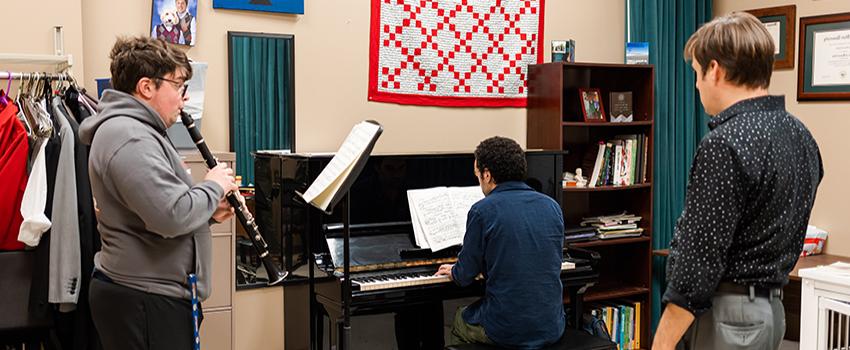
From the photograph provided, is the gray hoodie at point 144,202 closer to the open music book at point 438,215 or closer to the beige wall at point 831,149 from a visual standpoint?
the open music book at point 438,215

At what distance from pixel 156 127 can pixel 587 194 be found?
2.80 metres

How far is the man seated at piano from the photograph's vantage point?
2.82 meters

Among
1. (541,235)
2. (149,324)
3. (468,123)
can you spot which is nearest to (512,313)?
(541,235)

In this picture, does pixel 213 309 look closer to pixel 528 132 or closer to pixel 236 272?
pixel 236 272

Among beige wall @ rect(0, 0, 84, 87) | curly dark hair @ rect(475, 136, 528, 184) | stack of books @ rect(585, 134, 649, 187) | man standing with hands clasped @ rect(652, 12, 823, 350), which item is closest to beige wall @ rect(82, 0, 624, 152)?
beige wall @ rect(0, 0, 84, 87)

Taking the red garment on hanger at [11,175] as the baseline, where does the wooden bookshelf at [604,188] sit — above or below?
below

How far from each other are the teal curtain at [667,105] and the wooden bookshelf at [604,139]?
155mm

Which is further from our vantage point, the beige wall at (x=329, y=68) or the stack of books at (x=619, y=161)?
the stack of books at (x=619, y=161)

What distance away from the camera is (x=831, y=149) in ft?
14.1

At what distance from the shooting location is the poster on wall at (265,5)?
11.4ft

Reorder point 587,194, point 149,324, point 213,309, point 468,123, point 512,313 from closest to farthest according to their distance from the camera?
point 149,324 → point 512,313 → point 213,309 → point 468,123 → point 587,194

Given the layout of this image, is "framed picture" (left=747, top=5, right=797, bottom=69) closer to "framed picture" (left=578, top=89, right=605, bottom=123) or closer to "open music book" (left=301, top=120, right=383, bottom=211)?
"framed picture" (left=578, top=89, right=605, bottom=123)

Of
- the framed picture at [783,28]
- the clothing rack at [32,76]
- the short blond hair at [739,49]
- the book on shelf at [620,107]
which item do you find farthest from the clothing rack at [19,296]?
the framed picture at [783,28]

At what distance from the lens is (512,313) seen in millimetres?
2822
